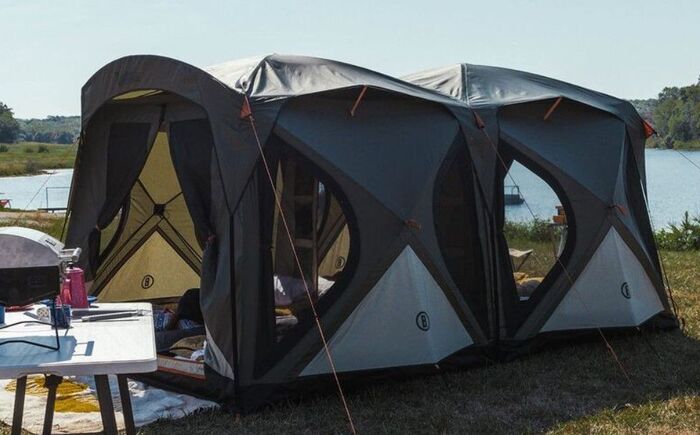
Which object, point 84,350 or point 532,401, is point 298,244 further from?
point 84,350

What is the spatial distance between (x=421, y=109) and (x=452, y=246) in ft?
2.81

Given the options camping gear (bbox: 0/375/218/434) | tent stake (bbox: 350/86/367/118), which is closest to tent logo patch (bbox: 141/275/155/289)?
camping gear (bbox: 0/375/218/434)

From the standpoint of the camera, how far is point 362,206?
5.22 m

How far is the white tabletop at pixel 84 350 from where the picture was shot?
294 cm

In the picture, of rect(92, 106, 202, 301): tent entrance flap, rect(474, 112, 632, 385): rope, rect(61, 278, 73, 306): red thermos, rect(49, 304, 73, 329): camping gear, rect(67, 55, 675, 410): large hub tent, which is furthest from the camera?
rect(92, 106, 202, 301): tent entrance flap

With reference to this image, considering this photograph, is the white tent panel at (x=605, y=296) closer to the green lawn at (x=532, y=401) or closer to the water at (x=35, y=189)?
the green lawn at (x=532, y=401)

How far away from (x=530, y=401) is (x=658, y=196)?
2513cm

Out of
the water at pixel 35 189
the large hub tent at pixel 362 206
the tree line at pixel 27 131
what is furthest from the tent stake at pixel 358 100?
the tree line at pixel 27 131

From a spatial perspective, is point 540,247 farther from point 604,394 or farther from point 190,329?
point 190,329

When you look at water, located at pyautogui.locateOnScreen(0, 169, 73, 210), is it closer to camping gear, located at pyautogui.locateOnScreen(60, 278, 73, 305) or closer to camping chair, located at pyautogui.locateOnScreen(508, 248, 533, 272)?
camping chair, located at pyautogui.locateOnScreen(508, 248, 533, 272)

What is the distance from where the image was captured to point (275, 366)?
4.97m

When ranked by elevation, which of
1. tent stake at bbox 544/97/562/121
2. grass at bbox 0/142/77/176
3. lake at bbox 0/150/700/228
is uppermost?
tent stake at bbox 544/97/562/121

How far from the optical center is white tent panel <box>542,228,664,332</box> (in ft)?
20.1

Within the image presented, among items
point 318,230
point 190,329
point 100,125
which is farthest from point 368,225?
point 100,125
